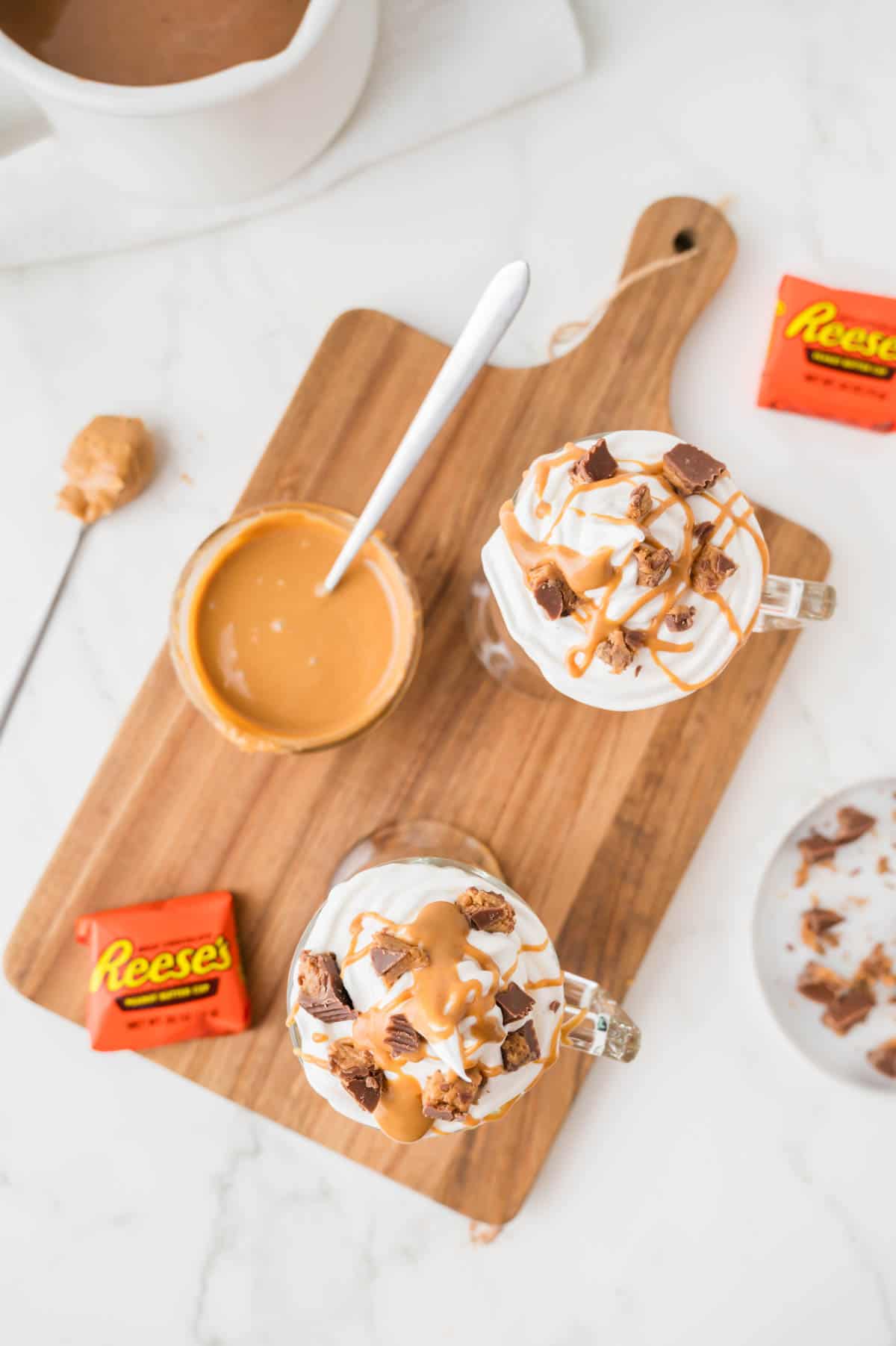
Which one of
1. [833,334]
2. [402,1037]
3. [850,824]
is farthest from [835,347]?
[402,1037]

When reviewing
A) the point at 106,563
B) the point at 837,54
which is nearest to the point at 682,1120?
the point at 106,563

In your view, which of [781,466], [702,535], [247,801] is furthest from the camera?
[781,466]

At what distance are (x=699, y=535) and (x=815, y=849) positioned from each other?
0.55 metres

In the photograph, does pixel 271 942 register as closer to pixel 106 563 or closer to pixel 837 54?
pixel 106 563

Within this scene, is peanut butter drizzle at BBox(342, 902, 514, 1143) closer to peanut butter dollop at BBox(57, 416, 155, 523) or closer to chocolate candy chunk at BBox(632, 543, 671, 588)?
chocolate candy chunk at BBox(632, 543, 671, 588)

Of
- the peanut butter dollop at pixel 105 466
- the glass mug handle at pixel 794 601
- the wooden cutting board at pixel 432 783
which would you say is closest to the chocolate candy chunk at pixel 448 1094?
the wooden cutting board at pixel 432 783

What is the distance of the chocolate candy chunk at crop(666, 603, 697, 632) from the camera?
100 centimetres

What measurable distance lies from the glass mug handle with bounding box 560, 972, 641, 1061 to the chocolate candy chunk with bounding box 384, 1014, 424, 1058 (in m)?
0.21

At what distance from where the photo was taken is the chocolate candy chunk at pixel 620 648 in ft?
3.28

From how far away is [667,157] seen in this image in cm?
137

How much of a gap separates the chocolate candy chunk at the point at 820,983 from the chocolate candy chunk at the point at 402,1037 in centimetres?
65

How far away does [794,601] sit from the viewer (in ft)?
3.64

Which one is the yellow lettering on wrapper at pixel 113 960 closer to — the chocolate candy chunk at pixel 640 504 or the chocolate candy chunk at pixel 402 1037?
the chocolate candy chunk at pixel 402 1037

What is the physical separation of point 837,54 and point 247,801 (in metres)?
1.22
